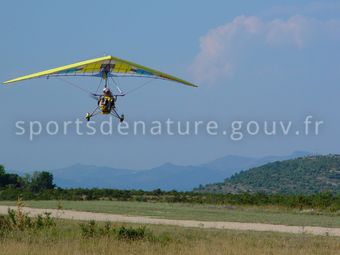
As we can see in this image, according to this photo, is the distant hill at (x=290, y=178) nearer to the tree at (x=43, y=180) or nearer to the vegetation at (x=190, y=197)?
the tree at (x=43, y=180)

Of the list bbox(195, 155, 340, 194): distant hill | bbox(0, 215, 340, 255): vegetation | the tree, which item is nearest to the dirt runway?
bbox(0, 215, 340, 255): vegetation

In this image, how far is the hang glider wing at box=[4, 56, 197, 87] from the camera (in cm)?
2977

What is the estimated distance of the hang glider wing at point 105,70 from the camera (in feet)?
97.7

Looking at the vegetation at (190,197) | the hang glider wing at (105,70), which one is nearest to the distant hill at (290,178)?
the vegetation at (190,197)

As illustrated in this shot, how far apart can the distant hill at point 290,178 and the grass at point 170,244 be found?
2800 inches

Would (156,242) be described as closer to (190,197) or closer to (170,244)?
(170,244)

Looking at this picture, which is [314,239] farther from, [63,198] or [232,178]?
[232,178]

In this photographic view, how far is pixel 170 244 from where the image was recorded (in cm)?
1852

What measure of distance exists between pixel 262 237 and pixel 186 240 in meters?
2.63

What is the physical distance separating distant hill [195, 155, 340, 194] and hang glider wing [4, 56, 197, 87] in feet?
199

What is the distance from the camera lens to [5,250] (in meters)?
16.2

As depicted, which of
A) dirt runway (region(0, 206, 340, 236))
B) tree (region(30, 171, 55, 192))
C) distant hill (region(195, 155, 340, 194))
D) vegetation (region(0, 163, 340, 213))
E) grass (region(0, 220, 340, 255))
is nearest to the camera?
grass (region(0, 220, 340, 255))

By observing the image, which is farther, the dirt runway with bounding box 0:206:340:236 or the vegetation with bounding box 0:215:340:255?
the dirt runway with bounding box 0:206:340:236

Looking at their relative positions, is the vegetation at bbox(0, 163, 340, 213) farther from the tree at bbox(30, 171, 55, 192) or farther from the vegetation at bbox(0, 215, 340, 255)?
the vegetation at bbox(0, 215, 340, 255)
